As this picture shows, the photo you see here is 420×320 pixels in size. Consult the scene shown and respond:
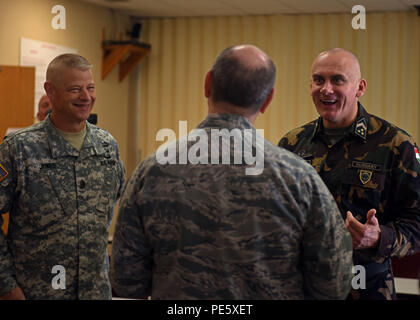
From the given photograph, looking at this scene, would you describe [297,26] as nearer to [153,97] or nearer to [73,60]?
[153,97]

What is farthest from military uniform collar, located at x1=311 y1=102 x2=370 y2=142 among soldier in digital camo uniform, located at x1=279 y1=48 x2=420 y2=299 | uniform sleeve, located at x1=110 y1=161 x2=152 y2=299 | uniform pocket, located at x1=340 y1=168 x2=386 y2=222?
uniform sleeve, located at x1=110 y1=161 x2=152 y2=299

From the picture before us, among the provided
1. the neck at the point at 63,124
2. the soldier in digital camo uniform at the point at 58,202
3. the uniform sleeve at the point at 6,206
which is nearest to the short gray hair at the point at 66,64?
the soldier in digital camo uniform at the point at 58,202

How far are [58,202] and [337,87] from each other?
1.15 m

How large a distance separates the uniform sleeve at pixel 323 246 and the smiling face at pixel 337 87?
29.5 inches

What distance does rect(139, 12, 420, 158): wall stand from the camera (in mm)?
5344

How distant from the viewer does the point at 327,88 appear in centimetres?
216

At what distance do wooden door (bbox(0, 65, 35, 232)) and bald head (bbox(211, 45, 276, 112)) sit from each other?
9.85 feet

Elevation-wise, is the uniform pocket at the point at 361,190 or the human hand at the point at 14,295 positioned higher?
the uniform pocket at the point at 361,190

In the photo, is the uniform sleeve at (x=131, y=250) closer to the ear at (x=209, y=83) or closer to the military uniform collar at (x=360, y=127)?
the ear at (x=209, y=83)

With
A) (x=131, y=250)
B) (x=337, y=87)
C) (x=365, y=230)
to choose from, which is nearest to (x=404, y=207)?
(x=365, y=230)

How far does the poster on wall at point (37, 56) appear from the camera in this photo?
4.68m

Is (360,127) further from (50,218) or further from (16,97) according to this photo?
(16,97)

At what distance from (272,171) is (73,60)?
1.20m
